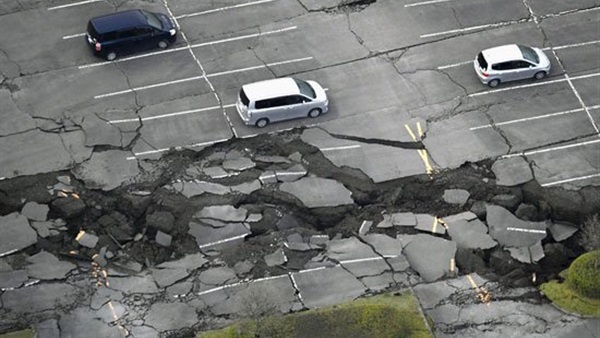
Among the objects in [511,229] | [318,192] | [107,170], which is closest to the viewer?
[511,229]

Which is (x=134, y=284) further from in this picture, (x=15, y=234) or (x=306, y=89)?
(x=306, y=89)

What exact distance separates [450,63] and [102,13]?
16.9 meters

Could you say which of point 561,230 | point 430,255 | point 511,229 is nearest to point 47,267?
point 430,255

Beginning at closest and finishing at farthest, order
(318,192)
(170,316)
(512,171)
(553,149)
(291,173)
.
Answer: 1. (170,316)
2. (318,192)
3. (291,173)
4. (512,171)
5. (553,149)

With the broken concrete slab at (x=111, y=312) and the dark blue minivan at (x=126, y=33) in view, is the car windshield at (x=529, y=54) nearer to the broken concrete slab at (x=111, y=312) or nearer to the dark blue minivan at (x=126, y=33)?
the dark blue minivan at (x=126, y=33)

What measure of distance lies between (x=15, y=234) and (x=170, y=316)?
722 centimetres

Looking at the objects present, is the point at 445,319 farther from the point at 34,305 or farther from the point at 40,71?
the point at 40,71

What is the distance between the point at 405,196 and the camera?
4097 centimetres

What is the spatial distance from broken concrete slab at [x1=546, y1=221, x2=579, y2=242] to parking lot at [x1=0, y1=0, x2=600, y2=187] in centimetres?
233

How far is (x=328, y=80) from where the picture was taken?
151 feet

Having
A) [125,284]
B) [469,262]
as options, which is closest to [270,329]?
[125,284]

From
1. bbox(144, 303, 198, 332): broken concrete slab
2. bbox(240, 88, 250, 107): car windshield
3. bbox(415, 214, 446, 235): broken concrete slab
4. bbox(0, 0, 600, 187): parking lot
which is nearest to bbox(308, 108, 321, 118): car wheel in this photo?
bbox(0, 0, 600, 187): parking lot

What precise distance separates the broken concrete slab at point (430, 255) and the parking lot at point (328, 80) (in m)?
4.28

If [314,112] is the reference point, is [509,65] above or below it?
below
